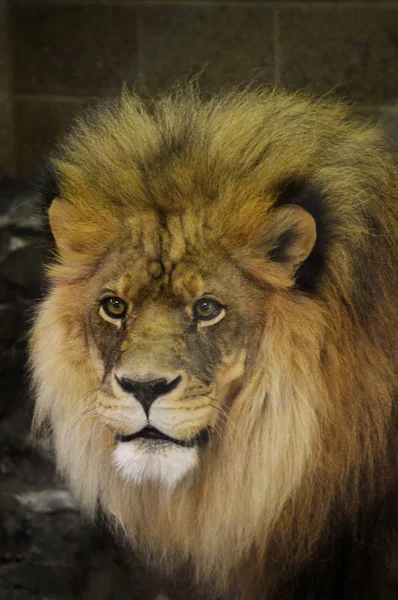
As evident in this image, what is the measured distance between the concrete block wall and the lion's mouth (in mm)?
580

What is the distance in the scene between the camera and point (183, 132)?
157 centimetres

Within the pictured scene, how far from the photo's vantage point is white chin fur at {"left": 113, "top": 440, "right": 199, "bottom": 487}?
143 cm

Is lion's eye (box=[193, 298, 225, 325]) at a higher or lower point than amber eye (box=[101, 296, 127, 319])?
higher

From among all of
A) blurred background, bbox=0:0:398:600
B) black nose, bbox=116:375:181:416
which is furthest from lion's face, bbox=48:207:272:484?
blurred background, bbox=0:0:398:600

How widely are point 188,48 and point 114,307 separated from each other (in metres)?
0.49

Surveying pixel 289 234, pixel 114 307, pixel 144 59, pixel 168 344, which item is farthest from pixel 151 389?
pixel 144 59

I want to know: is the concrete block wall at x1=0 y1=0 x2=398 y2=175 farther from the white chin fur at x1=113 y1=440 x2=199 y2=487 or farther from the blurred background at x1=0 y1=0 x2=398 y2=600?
the white chin fur at x1=113 y1=440 x2=199 y2=487

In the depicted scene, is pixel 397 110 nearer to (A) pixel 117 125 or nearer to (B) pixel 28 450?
(A) pixel 117 125

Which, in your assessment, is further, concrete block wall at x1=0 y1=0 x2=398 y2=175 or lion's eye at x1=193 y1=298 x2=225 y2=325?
concrete block wall at x1=0 y1=0 x2=398 y2=175

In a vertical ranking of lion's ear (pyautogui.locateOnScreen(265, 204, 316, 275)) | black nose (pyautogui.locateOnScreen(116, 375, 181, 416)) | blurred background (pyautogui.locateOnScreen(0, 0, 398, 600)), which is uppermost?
blurred background (pyautogui.locateOnScreen(0, 0, 398, 600))

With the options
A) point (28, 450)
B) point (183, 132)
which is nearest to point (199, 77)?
point (183, 132)

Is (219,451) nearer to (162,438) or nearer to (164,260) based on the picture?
(162,438)

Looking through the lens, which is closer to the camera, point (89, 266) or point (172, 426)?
point (172, 426)

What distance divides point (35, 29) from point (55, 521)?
911 mm
